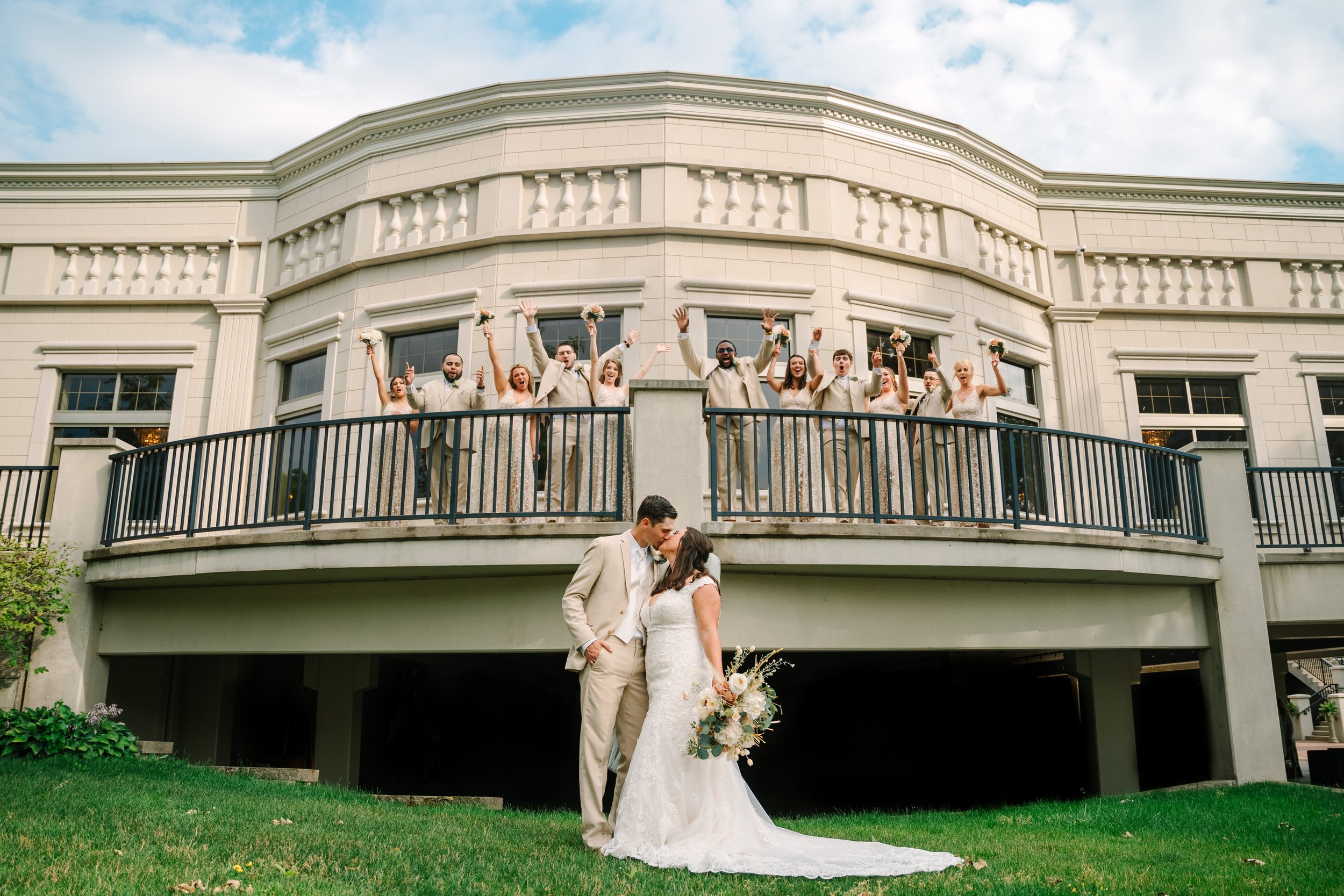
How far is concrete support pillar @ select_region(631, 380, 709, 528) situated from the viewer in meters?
8.97

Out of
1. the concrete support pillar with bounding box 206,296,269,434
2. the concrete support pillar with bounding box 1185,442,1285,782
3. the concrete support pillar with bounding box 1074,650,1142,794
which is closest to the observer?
the concrete support pillar with bounding box 1185,442,1285,782

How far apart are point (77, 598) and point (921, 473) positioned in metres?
8.95

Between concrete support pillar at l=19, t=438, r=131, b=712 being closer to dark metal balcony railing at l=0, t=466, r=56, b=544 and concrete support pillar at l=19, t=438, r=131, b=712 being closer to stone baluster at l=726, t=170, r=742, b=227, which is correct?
dark metal balcony railing at l=0, t=466, r=56, b=544

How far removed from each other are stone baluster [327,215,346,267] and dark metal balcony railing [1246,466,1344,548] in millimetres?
12530

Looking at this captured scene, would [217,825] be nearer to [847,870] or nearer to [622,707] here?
[622,707]

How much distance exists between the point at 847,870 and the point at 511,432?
5.12 m

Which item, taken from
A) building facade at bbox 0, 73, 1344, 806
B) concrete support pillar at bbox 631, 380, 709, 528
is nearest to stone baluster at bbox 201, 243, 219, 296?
building facade at bbox 0, 73, 1344, 806

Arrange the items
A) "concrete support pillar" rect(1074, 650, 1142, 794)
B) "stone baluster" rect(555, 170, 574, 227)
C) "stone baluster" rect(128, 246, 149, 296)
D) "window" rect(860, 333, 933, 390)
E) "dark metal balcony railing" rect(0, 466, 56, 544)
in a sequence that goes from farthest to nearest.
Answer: "stone baluster" rect(128, 246, 149, 296)
"window" rect(860, 333, 933, 390)
"stone baluster" rect(555, 170, 574, 227)
"concrete support pillar" rect(1074, 650, 1142, 794)
"dark metal balcony railing" rect(0, 466, 56, 544)

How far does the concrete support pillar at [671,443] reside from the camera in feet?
29.4

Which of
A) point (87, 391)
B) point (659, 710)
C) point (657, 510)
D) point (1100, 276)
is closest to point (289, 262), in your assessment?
point (87, 391)

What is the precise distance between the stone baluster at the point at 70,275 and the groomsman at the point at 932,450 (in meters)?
13.2

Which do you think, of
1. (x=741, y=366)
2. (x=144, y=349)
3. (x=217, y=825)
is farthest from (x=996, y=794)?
(x=144, y=349)

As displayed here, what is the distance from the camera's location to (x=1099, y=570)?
10016 mm

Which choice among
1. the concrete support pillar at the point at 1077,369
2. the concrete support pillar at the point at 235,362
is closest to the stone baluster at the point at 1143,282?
the concrete support pillar at the point at 1077,369
